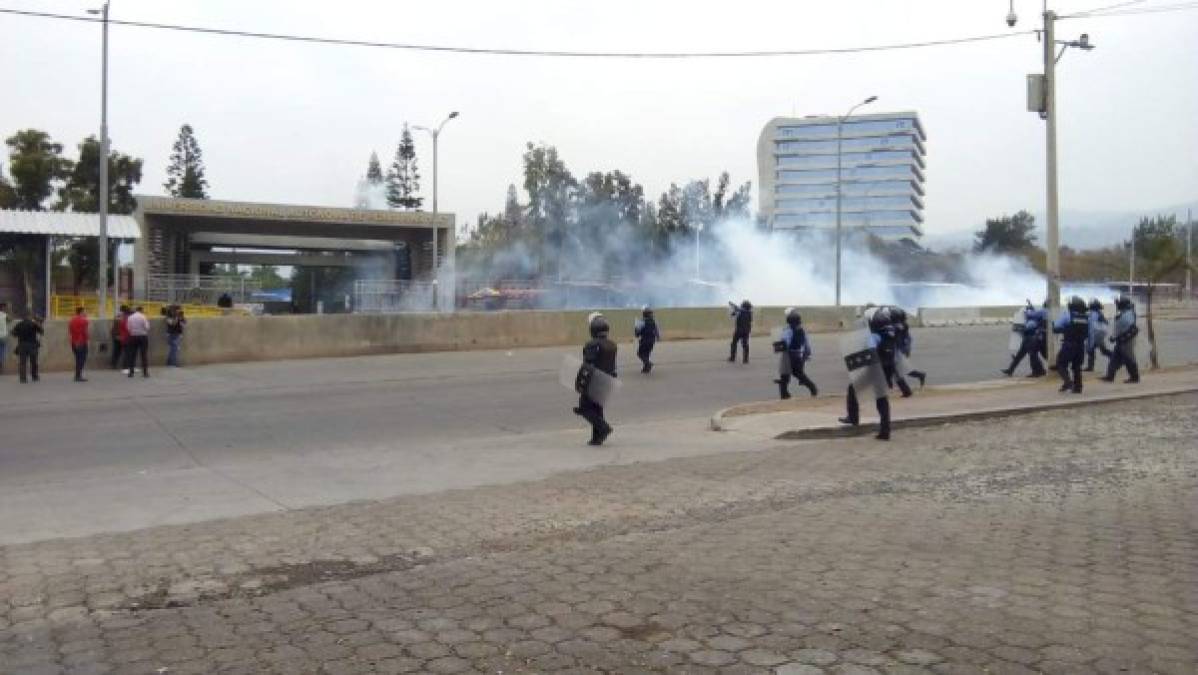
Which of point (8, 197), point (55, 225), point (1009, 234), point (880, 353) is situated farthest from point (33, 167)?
point (1009, 234)

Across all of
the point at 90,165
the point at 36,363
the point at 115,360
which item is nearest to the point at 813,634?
the point at 36,363

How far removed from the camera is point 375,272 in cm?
5703

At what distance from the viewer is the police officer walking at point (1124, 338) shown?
17422 mm

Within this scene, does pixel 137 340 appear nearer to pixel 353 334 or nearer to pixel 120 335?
pixel 120 335

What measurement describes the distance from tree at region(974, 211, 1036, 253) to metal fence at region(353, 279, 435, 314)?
211 feet

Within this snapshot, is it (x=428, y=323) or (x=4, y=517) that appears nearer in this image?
(x=4, y=517)

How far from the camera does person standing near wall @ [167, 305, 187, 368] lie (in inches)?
859

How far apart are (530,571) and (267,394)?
12247 millimetres

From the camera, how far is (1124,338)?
1755 cm

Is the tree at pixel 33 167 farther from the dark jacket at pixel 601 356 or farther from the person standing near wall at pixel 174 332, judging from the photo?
the dark jacket at pixel 601 356

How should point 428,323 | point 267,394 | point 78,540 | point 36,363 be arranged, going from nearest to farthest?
point 78,540
point 267,394
point 36,363
point 428,323

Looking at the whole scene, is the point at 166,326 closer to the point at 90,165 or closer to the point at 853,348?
the point at 853,348

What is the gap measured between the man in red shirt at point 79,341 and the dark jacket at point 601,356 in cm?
1239

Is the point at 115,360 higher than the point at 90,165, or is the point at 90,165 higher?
the point at 90,165
